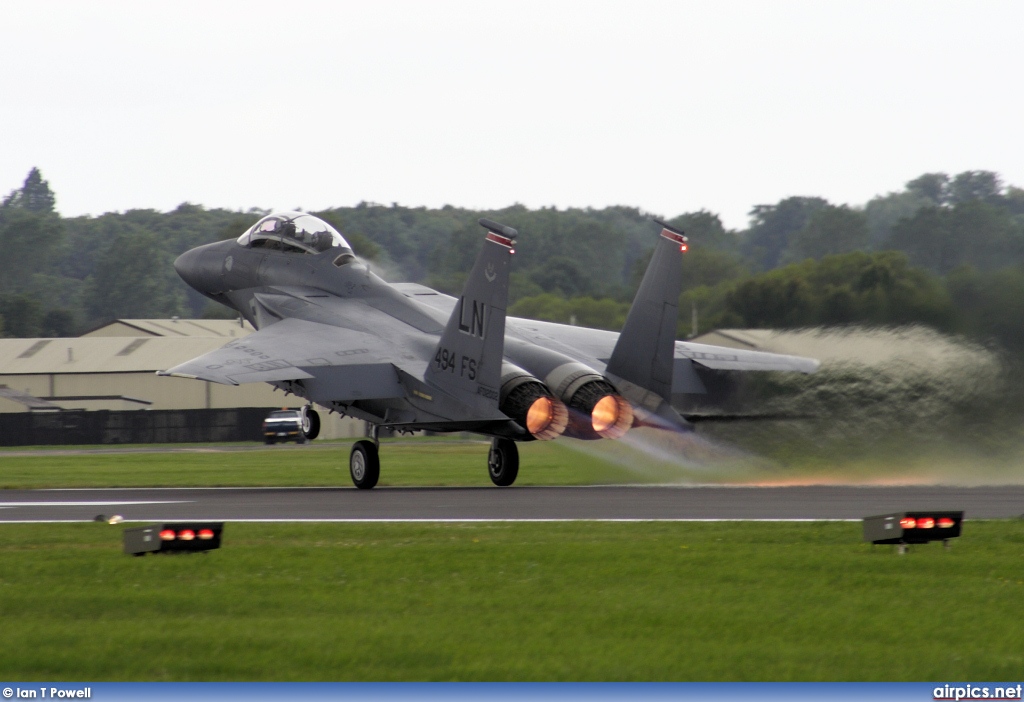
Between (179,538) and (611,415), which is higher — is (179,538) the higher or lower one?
the lower one

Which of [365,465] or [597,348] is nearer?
[365,465]

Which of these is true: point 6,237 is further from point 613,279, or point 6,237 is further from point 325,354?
point 325,354

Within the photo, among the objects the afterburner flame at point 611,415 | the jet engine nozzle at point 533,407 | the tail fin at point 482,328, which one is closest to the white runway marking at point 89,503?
the tail fin at point 482,328

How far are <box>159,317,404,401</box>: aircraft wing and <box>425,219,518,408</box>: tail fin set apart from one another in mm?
1800

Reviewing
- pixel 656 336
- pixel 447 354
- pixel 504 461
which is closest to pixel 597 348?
pixel 504 461

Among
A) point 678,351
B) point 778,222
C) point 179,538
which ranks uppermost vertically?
point 778,222

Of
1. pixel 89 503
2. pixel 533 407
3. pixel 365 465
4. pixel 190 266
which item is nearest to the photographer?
pixel 89 503

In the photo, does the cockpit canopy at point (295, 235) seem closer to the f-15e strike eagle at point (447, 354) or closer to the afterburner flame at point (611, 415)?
the f-15e strike eagle at point (447, 354)

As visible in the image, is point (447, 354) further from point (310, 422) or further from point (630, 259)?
point (630, 259)

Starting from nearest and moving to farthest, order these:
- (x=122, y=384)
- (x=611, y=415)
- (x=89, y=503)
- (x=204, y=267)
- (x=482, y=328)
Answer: (x=89, y=503)
(x=482, y=328)
(x=611, y=415)
(x=204, y=267)
(x=122, y=384)

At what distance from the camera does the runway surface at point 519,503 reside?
17.9 m

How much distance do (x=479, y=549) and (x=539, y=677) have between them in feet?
18.4

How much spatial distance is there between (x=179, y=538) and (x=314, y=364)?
1067cm

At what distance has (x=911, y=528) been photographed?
1345 centimetres
